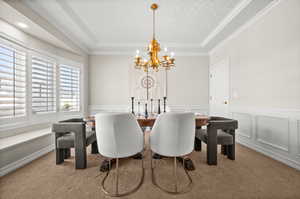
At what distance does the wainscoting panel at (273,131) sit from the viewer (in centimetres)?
203

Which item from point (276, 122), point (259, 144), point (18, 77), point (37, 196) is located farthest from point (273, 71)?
A: point (18, 77)

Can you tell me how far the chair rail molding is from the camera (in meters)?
1.91

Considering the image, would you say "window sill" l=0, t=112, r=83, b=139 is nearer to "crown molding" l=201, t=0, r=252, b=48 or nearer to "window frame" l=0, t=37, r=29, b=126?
"window frame" l=0, t=37, r=29, b=126

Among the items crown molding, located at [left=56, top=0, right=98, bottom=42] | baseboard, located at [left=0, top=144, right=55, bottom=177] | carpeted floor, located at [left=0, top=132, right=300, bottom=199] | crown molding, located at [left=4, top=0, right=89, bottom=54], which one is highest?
crown molding, located at [left=56, top=0, right=98, bottom=42]

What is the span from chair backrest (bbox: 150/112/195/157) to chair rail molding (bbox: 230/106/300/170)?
1731 millimetres

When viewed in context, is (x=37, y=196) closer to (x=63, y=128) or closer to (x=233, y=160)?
(x=63, y=128)

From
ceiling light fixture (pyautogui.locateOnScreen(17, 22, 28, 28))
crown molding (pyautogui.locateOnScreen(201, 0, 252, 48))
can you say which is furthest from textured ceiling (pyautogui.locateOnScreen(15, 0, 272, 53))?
ceiling light fixture (pyautogui.locateOnScreen(17, 22, 28, 28))

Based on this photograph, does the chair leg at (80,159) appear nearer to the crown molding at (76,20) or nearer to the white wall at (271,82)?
the crown molding at (76,20)

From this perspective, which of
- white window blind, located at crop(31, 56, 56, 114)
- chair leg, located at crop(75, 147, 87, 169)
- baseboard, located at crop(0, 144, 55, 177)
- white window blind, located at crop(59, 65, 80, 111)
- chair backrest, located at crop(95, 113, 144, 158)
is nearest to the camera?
chair backrest, located at crop(95, 113, 144, 158)

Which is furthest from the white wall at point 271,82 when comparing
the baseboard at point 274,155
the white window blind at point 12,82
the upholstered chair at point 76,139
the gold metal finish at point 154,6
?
the white window blind at point 12,82

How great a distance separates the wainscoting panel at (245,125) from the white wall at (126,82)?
133 centimetres

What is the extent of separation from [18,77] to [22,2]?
1.22 metres

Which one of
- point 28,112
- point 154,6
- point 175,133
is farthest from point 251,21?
point 28,112

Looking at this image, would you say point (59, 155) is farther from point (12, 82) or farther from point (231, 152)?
point (231, 152)
